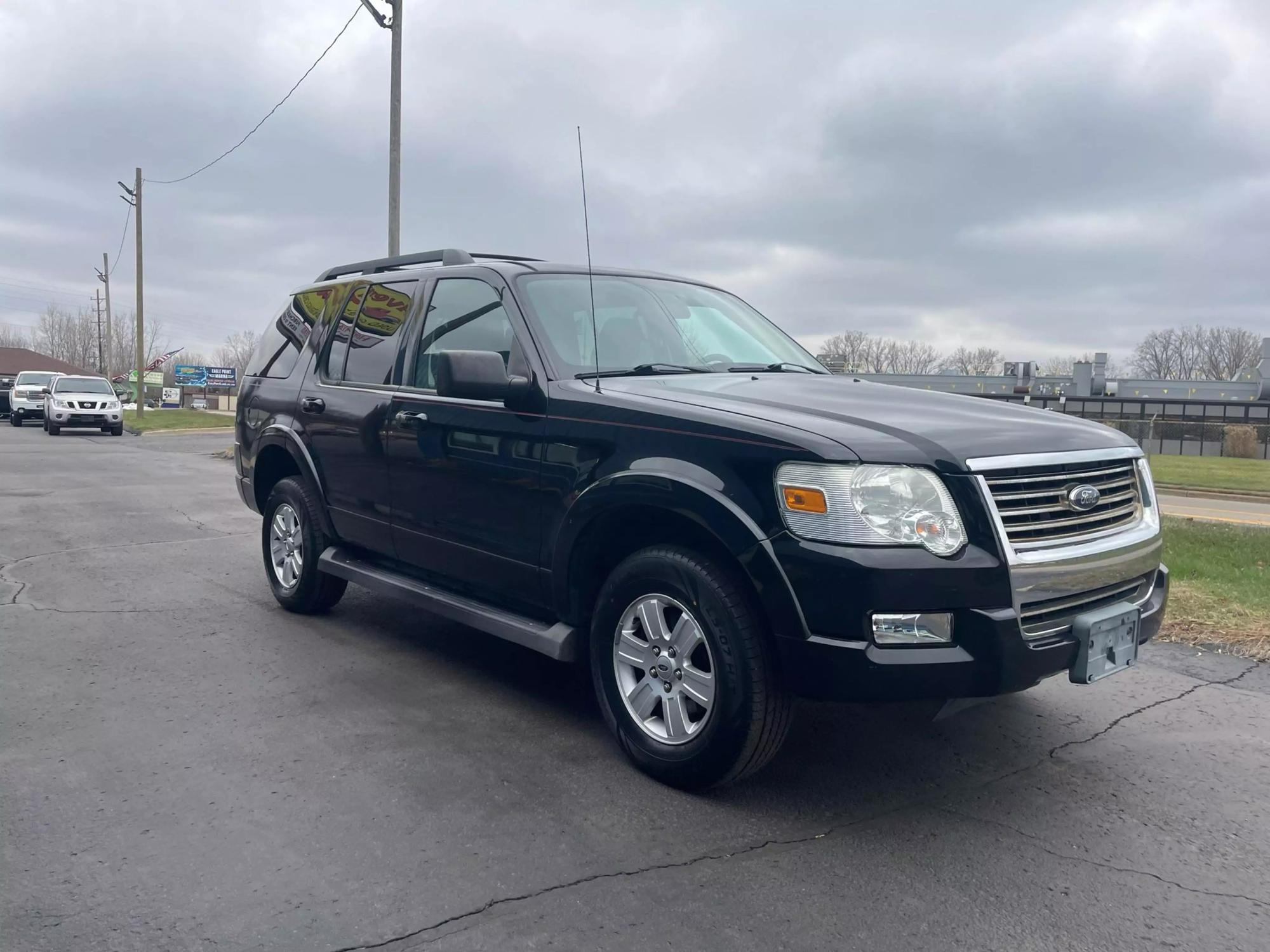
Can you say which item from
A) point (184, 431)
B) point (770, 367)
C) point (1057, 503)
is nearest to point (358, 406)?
point (770, 367)

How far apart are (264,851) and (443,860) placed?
1.84 feet

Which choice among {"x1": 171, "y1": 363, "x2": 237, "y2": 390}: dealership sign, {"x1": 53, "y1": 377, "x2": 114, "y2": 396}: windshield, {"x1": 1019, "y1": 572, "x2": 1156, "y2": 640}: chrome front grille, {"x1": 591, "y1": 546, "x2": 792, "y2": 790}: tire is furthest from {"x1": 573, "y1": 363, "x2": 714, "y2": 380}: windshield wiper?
{"x1": 171, "y1": 363, "x2": 237, "y2": 390}: dealership sign

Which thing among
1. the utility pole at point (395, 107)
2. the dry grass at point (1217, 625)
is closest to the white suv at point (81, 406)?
the utility pole at point (395, 107)

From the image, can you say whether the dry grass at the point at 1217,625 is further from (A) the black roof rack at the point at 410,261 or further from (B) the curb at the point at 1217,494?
(B) the curb at the point at 1217,494

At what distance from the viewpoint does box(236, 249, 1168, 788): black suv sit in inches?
124

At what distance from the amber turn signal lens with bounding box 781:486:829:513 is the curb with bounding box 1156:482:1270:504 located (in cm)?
1556

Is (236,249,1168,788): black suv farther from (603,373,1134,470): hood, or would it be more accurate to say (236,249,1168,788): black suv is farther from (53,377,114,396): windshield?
(53,377,114,396): windshield

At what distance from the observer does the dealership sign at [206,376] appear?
80688 millimetres

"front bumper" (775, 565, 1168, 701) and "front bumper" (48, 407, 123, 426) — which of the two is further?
"front bumper" (48, 407, 123, 426)

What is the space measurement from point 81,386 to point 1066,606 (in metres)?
30.4

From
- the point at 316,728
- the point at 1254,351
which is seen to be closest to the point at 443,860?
the point at 316,728

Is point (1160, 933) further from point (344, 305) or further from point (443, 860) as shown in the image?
point (344, 305)

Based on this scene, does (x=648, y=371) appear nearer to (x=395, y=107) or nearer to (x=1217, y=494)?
(x=395, y=107)

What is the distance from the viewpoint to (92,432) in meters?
30.4
